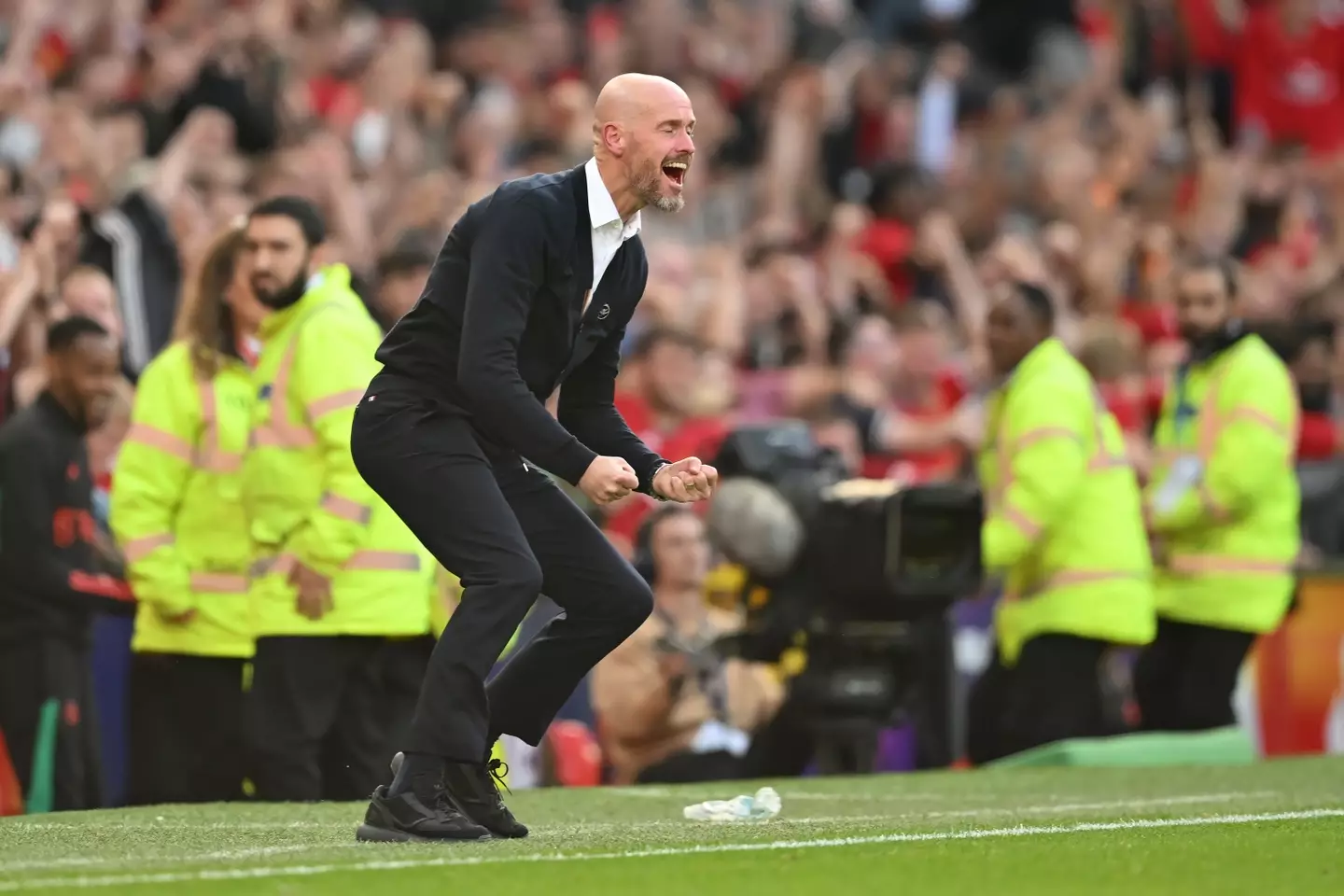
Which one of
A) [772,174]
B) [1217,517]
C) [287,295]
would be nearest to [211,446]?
[287,295]

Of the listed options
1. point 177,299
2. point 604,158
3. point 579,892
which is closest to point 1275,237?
point 177,299

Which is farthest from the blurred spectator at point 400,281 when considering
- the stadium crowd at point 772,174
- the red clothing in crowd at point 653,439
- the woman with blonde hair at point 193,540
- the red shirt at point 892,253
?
the red shirt at point 892,253

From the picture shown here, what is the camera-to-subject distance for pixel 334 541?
8.95 m

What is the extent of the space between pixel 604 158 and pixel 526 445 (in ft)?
2.92

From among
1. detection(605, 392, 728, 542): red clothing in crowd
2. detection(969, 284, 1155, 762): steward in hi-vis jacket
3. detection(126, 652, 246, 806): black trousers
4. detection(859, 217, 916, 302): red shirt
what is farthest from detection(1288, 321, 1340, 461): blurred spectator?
detection(126, 652, 246, 806): black trousers

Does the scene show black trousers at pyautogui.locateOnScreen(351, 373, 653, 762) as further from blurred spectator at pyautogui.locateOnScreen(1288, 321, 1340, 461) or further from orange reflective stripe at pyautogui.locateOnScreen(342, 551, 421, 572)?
blurred spectator at pyautogui.locateOnScreen(1288, 321, 1340, 461)

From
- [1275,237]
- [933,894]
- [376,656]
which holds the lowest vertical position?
[933,894]

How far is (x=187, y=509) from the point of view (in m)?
9.70

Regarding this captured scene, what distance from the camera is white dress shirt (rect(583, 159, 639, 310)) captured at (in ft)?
22.9

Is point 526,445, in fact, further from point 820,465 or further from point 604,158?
point 820,465

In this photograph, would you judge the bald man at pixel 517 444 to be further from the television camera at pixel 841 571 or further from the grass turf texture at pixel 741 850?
the television camera at pixel 841 571

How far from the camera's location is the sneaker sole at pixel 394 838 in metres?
6.73

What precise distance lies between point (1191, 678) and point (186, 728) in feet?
14.7

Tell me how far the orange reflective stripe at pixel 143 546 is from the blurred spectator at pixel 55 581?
39 cm
